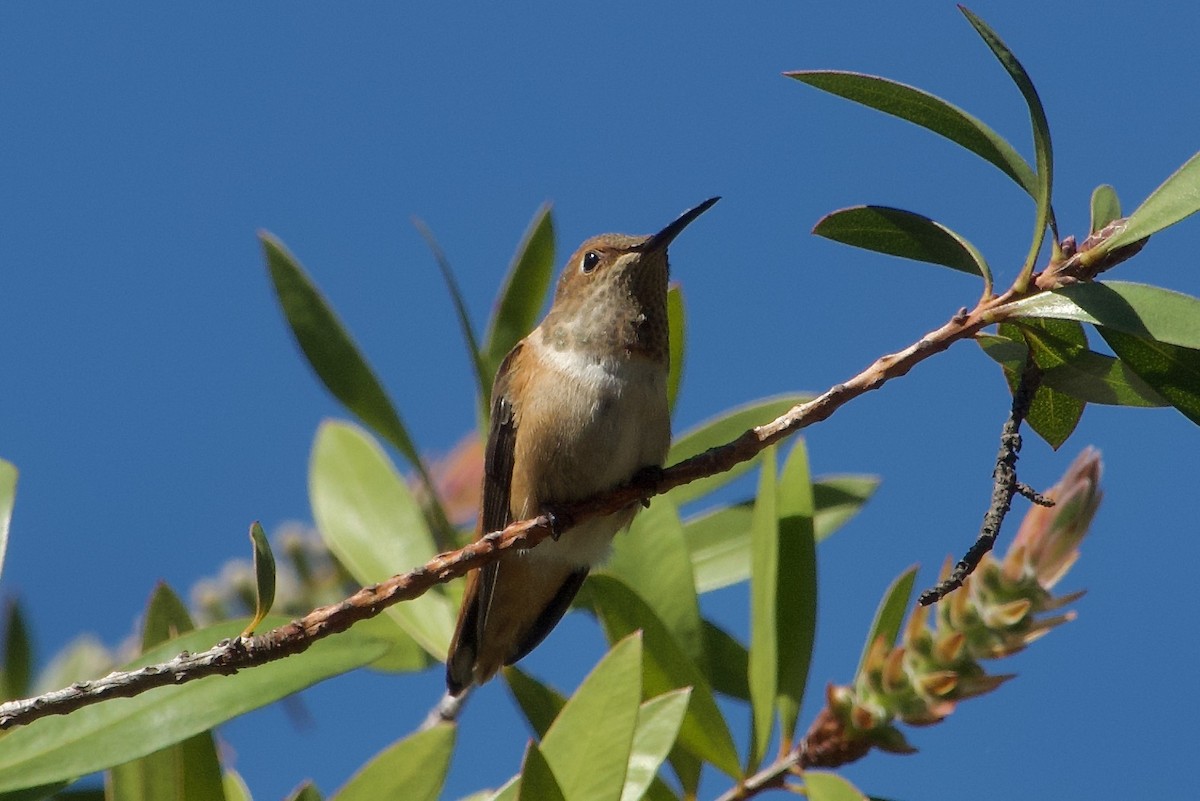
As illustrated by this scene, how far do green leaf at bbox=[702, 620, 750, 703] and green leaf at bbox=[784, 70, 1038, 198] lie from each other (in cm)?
142

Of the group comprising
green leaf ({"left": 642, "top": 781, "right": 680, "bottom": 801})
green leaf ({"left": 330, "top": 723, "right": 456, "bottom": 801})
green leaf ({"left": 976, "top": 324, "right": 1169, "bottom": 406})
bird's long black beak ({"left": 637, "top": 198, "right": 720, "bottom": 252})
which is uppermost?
bird's long black beak ({"left": 637, "top": 198, "right": 720, "bottom": 252})

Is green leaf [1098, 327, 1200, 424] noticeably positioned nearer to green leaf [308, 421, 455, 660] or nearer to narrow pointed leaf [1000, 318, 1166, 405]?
narrow pointed leaf [1000, 318, 1166, 405]

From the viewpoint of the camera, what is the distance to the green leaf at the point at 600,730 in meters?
2.06

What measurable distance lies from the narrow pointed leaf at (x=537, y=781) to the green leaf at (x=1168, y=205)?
119cm

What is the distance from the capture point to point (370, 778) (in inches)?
89.0

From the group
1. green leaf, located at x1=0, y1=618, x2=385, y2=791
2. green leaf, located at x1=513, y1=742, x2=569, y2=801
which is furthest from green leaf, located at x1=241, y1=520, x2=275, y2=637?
green leaf, located at x1=513, y1=742, x2=569, y2=801

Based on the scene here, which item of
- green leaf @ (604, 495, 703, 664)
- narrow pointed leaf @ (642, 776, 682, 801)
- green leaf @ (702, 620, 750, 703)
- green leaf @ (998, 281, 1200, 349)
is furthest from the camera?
green leaf @ (702, 620, 750, 703)

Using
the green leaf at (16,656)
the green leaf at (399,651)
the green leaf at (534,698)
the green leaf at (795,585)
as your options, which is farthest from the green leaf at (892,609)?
the green leaf at (16,656)

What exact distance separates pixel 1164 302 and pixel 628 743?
1.08m

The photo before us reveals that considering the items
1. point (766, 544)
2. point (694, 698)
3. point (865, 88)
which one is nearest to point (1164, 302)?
point (865, 88)

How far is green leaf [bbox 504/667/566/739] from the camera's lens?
2664 mm

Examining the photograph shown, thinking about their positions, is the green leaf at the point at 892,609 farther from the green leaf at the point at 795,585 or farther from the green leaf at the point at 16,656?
the green leaf at the point at 16,656

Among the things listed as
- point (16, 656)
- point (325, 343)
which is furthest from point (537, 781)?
point (16, 656)

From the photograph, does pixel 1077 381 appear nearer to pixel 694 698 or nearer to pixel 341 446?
pixel 694 698
